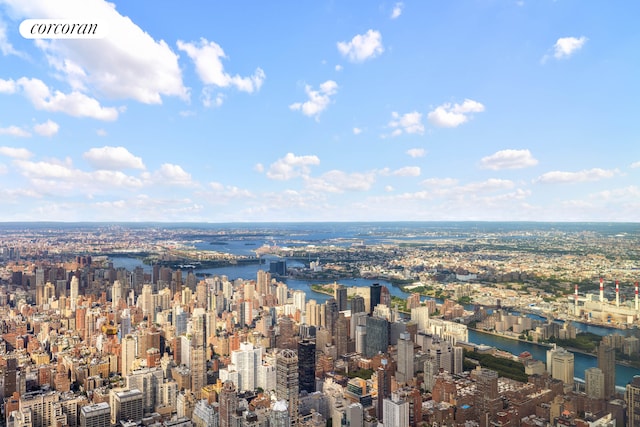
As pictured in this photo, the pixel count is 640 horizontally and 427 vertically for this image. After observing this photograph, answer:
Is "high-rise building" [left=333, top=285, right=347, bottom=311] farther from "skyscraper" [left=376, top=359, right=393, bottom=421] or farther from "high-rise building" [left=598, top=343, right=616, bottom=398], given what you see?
"high-rise building" [left=598, top=343, right=616, bottom=398]

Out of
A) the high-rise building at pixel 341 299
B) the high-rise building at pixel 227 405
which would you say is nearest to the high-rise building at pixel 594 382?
the high-rise building at pixel 227 405

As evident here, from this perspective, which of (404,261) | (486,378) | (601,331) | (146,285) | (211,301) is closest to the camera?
(486,378)

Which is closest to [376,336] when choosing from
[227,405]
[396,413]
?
[396,413]

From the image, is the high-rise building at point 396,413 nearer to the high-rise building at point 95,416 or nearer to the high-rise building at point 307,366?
the high-rise building at point 307,366

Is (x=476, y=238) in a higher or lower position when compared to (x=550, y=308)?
higher

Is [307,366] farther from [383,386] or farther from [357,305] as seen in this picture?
[357,305]

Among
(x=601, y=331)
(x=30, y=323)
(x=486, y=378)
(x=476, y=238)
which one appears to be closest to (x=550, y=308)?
(x=601, y=331)

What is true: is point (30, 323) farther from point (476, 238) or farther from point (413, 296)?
point (476, 238)
